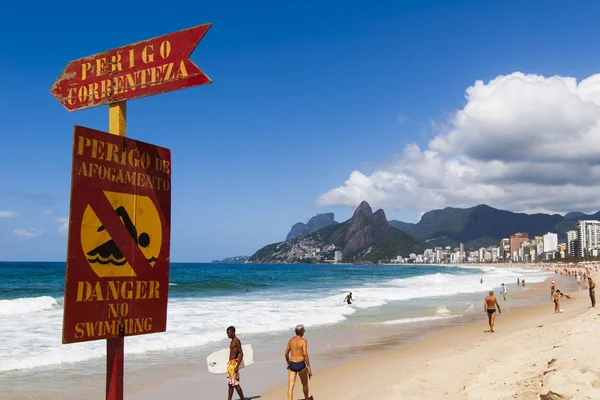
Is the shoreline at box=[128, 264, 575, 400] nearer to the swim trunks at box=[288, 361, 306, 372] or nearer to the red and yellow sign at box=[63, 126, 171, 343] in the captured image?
the swim trunks at box=[288, 361, 306, 372]

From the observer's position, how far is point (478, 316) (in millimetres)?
25062

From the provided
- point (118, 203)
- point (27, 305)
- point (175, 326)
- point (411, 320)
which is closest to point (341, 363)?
point (175, 326)

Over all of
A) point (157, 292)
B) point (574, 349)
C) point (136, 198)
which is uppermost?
point (136, 198)

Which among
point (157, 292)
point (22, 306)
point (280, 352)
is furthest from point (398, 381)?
point (22, 306)

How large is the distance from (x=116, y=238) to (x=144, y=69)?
126cm

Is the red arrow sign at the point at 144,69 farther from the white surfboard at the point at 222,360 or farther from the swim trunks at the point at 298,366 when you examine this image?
the white surfboard at the point at 222,360

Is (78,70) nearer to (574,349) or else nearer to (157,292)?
(157,292)

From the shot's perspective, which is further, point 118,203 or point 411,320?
point 411,320

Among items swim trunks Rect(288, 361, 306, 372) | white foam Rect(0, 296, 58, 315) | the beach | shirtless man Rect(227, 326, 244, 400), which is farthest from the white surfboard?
white foam Rect(0, 296, 58, 315)

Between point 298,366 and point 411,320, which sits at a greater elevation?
point 298,366

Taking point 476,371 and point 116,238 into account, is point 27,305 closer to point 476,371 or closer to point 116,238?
point 476,371

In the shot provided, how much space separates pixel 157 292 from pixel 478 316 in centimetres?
2434

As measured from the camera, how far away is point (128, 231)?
130 inches

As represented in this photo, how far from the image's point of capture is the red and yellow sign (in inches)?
119
